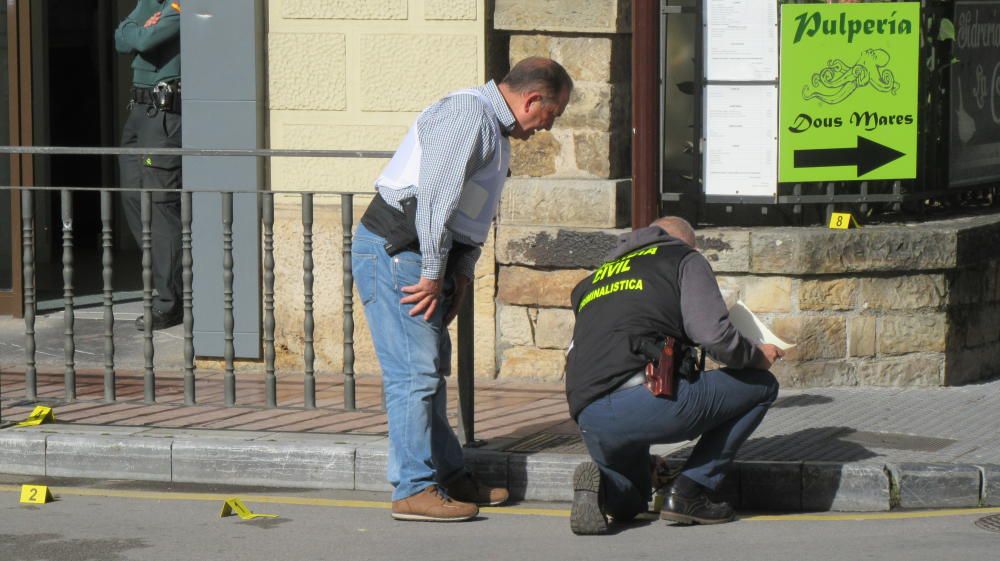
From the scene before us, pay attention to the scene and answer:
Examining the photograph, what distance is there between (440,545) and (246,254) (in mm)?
3439

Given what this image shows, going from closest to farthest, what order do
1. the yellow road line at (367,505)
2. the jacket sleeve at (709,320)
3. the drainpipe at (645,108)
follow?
the jacket sleeve at (709,320)
the yellow road line at (367,505)
the drainpipe at (645,108)

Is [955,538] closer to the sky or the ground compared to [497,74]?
closer to the ground

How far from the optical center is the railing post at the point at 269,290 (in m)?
7.15

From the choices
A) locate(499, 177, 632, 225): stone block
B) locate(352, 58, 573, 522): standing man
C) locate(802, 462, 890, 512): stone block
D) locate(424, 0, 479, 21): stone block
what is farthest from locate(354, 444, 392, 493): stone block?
locate(424, 0, 479, 21): stone block

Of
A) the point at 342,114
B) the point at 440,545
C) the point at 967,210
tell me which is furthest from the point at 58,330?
the point at 967,210

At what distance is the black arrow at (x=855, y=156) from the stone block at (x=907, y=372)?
1.01m

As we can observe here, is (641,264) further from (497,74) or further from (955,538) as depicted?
(497,74)

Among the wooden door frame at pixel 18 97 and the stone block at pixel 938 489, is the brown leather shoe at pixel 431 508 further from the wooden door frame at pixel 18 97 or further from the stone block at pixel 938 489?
the wooden door frame at pixel 18 97

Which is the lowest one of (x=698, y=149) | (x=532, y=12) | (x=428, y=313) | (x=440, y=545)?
(x=440, y=545)

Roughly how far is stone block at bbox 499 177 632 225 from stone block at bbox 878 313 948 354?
1.46 m

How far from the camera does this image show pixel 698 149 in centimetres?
866

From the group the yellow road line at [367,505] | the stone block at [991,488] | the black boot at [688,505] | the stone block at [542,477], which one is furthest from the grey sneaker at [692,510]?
the stone block at [991,488]

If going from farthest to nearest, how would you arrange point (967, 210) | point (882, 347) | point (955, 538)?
1. point (967, 210)
2. point (882, 347)
3. point (955, 538)

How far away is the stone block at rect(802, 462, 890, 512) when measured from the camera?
20.6 ft
